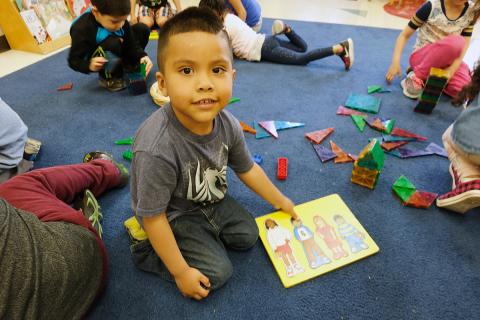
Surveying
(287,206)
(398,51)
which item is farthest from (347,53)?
(287,206)

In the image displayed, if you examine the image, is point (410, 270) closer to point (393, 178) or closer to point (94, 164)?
point (393, 178)

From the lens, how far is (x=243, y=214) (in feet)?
2.79

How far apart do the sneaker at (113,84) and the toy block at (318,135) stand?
3.39 ft

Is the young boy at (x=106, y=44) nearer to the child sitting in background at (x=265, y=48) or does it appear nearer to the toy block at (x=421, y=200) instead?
the child sitting in background at (x=265, y=48)

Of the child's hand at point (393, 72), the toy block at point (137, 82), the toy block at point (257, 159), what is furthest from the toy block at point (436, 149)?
the toy block at point (137, 82)

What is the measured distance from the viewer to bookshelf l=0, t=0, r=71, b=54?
6.00 feet

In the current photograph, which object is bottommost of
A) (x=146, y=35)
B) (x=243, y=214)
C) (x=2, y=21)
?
(x=243, y=214)

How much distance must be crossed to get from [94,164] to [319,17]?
237 centimetres

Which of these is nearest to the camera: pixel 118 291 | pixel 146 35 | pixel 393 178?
pixel 118 291

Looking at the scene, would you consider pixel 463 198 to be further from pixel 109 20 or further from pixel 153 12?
pixel 153 12

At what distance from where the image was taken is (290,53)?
1813 mm

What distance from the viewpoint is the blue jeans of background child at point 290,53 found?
178cm

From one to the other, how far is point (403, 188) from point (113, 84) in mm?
1459

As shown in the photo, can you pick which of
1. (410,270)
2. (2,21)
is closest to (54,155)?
(410,270)
